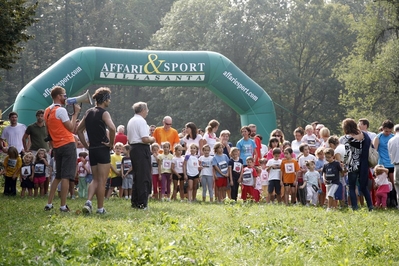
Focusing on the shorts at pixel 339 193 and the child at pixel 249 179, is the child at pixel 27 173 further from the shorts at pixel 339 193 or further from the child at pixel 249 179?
the shorts at pixel 339 193

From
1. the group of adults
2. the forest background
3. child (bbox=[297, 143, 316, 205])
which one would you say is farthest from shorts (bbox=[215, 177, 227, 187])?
the forest background

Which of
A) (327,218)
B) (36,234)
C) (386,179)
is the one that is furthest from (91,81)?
(36,234)

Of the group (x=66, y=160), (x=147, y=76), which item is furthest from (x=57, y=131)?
(x=147, y=76)

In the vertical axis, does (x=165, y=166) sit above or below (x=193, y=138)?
below

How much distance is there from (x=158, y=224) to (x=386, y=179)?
295 inches

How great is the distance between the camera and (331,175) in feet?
45.4

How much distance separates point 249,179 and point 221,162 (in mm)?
771

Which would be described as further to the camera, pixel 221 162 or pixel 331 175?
pixel 221 162

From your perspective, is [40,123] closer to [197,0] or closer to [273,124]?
[273,124]

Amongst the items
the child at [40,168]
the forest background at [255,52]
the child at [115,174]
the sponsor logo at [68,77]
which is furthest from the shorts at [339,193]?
the forest background at [255,52]

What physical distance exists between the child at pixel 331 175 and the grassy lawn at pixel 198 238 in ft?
6.45

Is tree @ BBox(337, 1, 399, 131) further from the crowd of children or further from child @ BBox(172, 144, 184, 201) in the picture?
child @ BBox(172, 144, 184, 201)

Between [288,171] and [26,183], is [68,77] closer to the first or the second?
[26,183]

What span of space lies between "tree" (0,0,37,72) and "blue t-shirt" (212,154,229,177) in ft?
16.8
